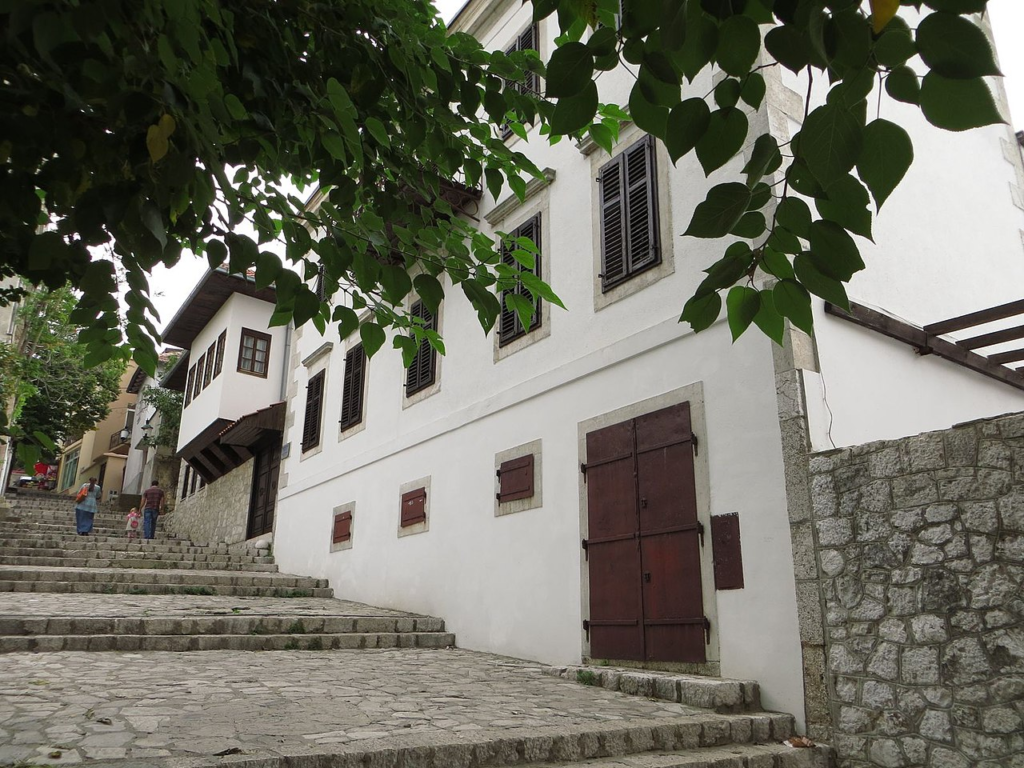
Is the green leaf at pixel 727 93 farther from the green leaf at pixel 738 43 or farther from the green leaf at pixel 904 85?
the green leaf at pixel 904 85

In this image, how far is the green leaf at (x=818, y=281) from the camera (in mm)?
1654

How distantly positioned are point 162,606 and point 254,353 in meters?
10.2

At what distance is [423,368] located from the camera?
34.5 feet

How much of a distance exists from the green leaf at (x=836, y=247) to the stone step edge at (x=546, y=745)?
3.01 metres

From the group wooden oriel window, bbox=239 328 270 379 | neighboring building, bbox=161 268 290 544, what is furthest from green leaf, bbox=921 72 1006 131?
wooden oriel window, bbox=239 328 270 379

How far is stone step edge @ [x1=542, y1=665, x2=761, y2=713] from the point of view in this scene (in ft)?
16.6

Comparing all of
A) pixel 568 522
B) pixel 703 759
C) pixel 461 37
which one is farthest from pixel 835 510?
pixel 461 37

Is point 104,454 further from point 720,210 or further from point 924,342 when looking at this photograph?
point 720,210

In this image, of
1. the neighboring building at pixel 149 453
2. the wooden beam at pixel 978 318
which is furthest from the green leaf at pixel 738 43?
the neighboring building at pixel 149 453

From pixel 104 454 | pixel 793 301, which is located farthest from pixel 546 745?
pixel 104 454

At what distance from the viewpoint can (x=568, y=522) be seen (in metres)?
7.29

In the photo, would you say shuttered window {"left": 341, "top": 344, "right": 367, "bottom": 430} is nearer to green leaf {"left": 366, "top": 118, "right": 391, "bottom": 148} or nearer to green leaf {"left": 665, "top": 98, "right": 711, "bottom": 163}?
green leaf {"left": 366, "top": 118, "right": 391, "bottom": 148}

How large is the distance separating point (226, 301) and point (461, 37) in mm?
17143

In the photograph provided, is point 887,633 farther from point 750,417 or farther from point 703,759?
point 750,417
